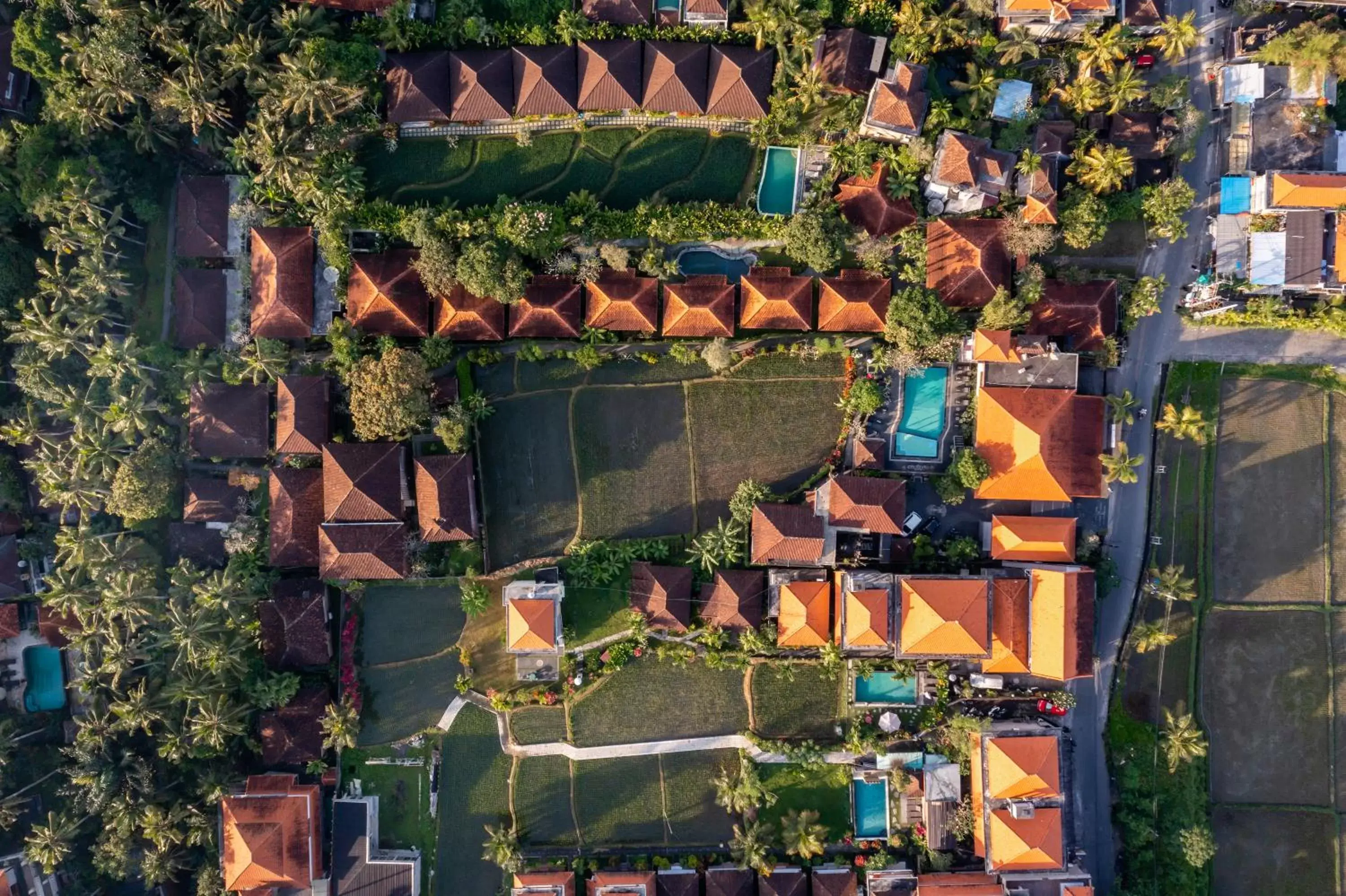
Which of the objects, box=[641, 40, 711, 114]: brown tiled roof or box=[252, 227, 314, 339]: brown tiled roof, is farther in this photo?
box=[252, 227, 314, 339]: brown tiled roof

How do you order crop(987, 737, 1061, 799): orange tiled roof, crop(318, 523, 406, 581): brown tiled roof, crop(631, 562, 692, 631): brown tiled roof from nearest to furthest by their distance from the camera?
crop(987, 737, 1061, 799): orange tiled roof → crop(318, 523, 406, 581): brown tiled roof → crop(631, 562, 692, 631): brown tiled roof

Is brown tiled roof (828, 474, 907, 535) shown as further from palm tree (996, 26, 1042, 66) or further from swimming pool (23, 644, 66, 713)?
swimming pool (23, 644, 66, 713)

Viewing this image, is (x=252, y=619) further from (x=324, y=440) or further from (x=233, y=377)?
(x=233, y=377)

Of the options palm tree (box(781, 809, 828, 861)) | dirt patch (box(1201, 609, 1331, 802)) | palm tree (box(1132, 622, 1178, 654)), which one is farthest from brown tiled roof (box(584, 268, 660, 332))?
dirt patch (box(1201, 609, 1331, 802))

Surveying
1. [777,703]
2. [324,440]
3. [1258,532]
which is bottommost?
→ [777,703]

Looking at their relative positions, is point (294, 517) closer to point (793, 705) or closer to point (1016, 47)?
point (793, 705)

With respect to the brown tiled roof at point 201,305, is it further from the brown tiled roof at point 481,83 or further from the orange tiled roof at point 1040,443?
the orange tiled roof at point 1040,443

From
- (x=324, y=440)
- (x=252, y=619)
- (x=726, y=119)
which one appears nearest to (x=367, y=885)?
(x=252, y=619)
